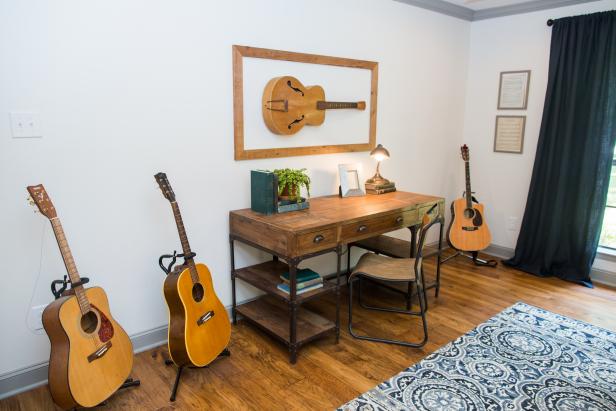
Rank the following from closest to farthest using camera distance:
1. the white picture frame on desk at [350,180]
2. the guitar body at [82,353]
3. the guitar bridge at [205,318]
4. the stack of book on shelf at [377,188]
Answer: the guitar body at [82,353], the guitar bridge at [205,318], the white picture frame on desk at [350,180], the stack of book on shelf at [377,188]

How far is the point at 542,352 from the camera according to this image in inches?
102

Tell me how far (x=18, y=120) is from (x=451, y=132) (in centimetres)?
363

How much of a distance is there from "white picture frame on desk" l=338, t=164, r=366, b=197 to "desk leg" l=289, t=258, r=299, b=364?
100cm

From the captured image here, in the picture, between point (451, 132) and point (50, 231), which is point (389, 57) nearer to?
point (451, 132)

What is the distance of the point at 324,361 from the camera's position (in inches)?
98.0

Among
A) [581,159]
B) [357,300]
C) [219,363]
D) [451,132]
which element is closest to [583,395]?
[357,300]

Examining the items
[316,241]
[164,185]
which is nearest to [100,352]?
[164,185]

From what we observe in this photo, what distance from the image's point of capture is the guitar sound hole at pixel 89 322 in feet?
6.44

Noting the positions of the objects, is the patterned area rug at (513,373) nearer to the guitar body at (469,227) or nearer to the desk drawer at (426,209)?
the desk drawer at (426,209)

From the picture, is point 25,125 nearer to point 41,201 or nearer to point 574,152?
point 41,201

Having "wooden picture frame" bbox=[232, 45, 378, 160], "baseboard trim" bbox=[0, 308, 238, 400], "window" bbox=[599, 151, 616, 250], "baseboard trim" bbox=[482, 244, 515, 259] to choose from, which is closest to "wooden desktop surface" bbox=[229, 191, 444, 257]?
"wooden picture frame" bbox=[232, 45, 378, 160]

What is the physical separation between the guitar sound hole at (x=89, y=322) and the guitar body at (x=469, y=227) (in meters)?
3.10

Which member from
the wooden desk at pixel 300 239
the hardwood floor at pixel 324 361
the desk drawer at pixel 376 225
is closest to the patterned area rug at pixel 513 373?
the hardwood floor at pixel 324 361

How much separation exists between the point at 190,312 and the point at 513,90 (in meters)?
3.50
